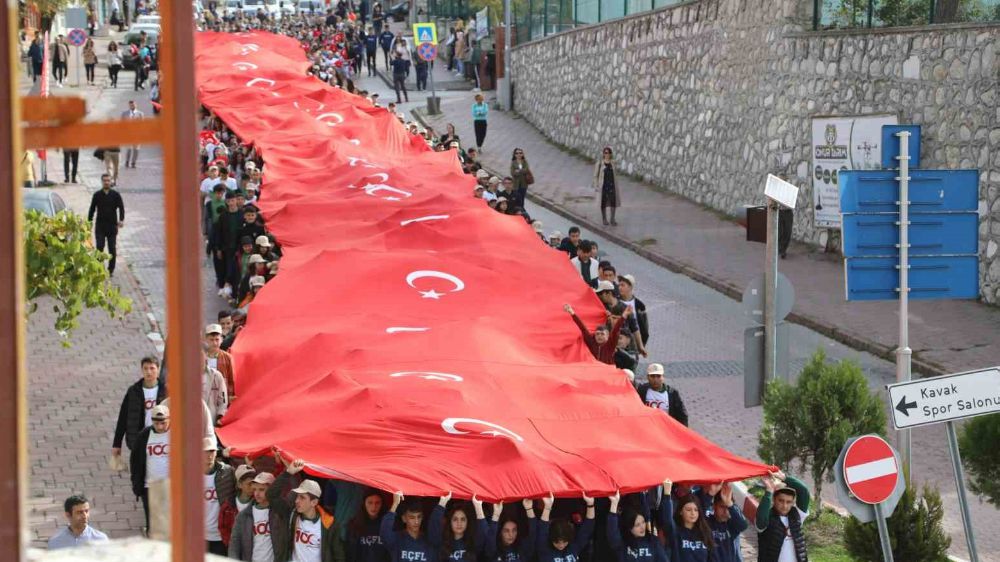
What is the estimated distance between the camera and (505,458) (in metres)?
9.34

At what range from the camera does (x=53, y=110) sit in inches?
98.0

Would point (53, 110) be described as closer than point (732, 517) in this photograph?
Yes

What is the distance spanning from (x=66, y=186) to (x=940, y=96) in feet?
51.1

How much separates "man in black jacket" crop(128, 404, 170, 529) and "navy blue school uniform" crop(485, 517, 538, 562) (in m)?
2.32

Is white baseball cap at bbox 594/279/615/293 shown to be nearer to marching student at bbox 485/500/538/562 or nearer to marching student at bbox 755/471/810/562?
marching student at bbox 755/471/810/562

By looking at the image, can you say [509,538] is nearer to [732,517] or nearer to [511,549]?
[511,549]

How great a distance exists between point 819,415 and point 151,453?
5339 millimetres

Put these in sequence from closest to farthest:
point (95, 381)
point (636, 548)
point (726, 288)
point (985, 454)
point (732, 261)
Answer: point (636, 548) < point (985, 454) < point (95, 381) < point (726, 288) < point (732, 261)

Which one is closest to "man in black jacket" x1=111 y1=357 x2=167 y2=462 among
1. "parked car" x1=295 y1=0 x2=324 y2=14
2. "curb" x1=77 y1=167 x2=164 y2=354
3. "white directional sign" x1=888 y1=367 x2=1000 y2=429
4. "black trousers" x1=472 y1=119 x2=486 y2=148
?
"curb" x1=77 y1=167 x2=164 y2=354

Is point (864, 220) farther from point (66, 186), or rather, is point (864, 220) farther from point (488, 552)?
point (66, 186)

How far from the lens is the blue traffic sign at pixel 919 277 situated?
11766 millimetres

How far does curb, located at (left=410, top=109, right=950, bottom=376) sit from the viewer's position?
1695 cm

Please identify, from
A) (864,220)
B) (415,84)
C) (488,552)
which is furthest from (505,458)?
(415,84)

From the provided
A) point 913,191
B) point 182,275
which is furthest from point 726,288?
point 182,275
